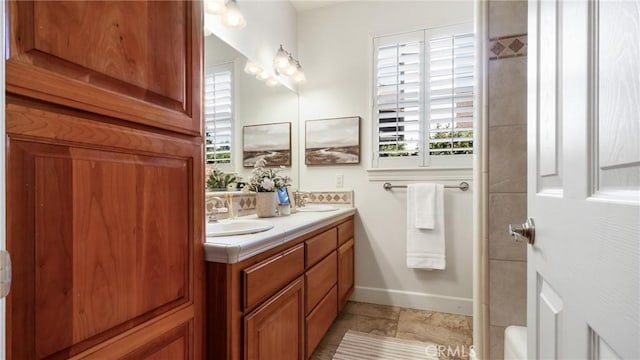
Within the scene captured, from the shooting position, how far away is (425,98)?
252 cm

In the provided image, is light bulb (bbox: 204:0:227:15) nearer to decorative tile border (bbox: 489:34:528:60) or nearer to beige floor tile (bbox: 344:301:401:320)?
decorative tile border (bbox: 489:34:528:60)

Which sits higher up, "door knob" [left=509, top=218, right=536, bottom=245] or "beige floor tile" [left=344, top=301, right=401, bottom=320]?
"door knob" [left=509, top=218, right=536, bottom=245]

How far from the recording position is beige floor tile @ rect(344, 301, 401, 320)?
2.42 m

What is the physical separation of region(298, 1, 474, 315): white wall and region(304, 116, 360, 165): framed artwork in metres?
0.06

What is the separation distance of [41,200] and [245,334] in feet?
2.49

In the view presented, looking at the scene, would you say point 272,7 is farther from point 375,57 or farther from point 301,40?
point 375,57

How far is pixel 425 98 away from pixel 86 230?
2.46 meters

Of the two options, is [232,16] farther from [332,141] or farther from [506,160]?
[506,160]

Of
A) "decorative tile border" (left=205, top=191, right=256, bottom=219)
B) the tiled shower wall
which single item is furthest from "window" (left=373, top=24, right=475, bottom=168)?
"decorative tile border" (left=205, top=191, right=256, bottom=219)

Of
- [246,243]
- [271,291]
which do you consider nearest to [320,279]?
[271,291]

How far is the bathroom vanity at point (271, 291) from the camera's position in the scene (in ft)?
3.28

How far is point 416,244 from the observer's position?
2455 mm

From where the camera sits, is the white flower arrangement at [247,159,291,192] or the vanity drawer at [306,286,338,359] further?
the white flower arrangement at [247,159,291,192]

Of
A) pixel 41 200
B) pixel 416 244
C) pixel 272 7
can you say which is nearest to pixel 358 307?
pixel 416 244
